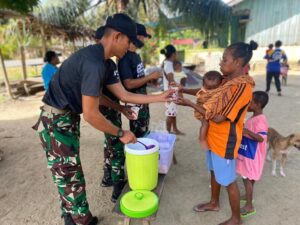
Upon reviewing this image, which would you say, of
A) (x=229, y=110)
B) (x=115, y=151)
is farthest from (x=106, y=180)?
(x=229, y=110)

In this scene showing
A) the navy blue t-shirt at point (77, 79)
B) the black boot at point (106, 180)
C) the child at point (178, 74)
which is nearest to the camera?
the navy blue t-shirt at point (77, 79)

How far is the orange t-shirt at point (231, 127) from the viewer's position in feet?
6.07

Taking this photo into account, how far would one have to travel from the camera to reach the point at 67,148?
204cm

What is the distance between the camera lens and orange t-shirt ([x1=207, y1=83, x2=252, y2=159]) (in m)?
1.85

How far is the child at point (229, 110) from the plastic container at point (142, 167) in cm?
52

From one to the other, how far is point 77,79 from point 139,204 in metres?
1.05

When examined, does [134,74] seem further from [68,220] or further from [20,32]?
[20,32]

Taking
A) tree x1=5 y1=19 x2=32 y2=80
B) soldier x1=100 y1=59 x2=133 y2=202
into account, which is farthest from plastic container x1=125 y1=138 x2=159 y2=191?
tree x1=5 y1=19 x2=32 y2=80

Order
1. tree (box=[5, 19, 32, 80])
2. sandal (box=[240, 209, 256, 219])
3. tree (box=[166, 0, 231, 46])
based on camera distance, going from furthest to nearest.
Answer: tree (box=[5, 19, 32, 80]) < tree (box=[166, 0, 231, 46]) < sandal (box=[240, 209, 256, 219])

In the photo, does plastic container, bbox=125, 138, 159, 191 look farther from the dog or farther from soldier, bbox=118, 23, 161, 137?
the dog

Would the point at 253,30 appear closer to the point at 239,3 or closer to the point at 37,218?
the point at 239,3

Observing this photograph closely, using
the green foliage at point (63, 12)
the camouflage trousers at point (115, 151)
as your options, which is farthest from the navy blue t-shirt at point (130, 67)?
the green foliage at point (63, 12)

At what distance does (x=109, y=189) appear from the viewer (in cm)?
303

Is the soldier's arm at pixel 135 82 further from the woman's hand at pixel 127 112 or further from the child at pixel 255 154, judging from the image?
the child at pixel 255 154
